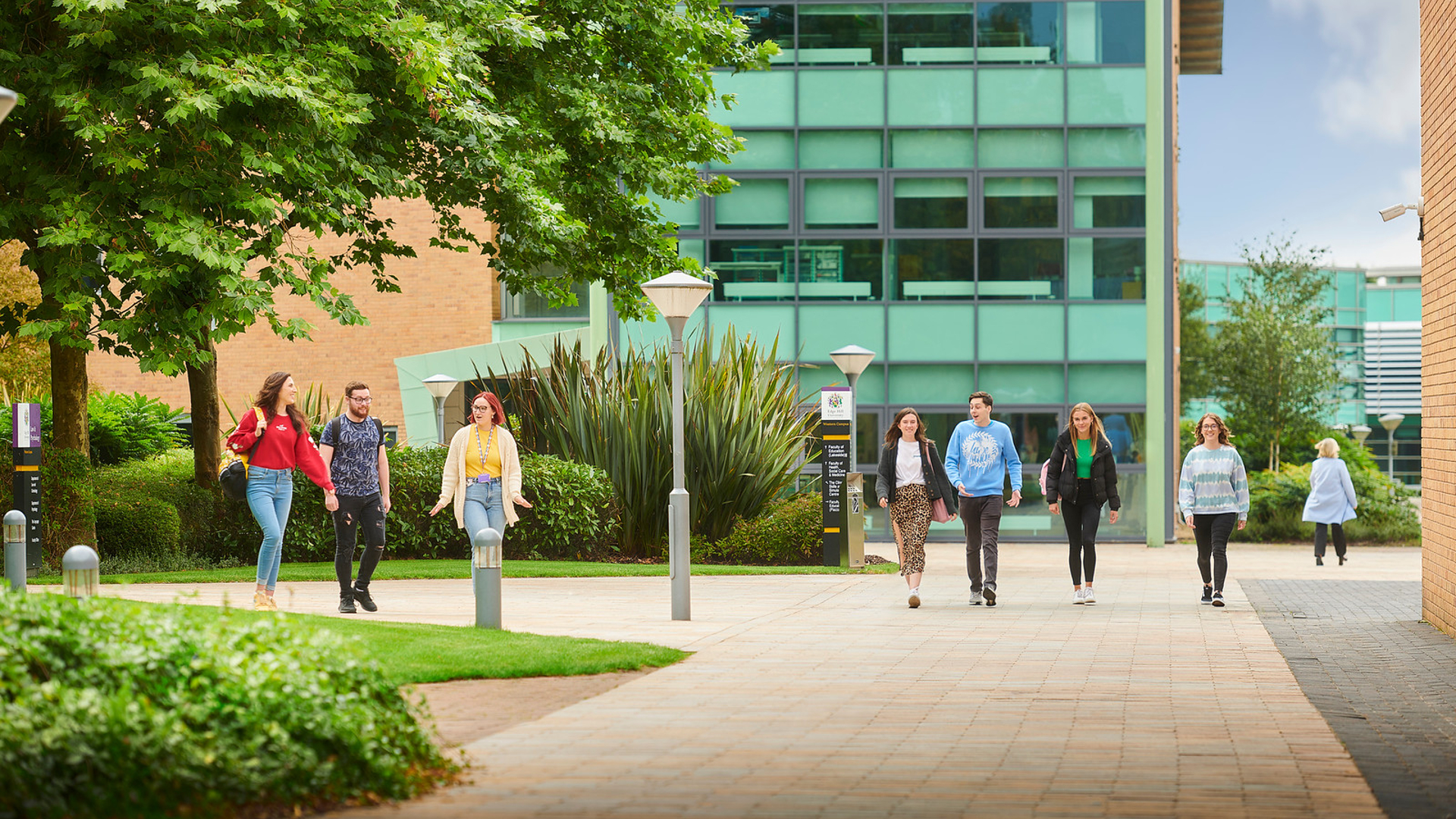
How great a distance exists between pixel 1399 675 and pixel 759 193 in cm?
1846

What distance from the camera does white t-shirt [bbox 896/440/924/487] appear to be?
40.0 feet

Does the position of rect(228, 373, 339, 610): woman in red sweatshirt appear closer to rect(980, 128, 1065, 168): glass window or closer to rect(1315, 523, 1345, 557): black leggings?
rect(1315, 523, 1345, 557): black leggings

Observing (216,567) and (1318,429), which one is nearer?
(216,567)

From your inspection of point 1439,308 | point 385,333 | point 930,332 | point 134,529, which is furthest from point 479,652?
point 385,333

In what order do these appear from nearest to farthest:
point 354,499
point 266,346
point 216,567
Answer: point 354,499
point 216,567
point 266,346

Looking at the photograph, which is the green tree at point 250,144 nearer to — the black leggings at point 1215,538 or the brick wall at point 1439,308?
the black leggings at point 1215,538

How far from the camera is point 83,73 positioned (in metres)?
12.9

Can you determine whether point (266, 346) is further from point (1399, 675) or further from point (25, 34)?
point (1399, 675)

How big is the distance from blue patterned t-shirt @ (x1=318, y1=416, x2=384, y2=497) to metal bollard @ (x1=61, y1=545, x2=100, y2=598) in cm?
348

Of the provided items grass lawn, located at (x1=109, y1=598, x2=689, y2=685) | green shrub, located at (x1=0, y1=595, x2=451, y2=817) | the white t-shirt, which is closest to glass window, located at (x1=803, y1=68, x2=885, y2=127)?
the white t-shirt

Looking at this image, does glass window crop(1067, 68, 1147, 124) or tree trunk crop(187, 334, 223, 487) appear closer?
tree trunk crop(187, 334, 223, 487)

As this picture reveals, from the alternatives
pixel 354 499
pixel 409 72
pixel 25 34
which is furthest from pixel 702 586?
pixel 25 34

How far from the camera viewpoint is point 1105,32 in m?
25.6

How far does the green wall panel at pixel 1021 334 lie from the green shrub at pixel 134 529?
562 inches
